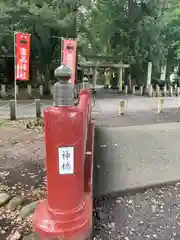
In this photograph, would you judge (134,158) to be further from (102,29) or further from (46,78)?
(102,29)

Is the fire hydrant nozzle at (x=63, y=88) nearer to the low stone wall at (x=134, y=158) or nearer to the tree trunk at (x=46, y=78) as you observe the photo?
the low stone wall at (x=134, y=158)

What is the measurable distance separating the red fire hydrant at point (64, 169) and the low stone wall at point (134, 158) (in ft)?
3.95

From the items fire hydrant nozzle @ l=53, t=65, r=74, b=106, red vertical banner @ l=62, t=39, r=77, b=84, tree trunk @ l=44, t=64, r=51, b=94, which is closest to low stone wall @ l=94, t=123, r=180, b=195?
fire hydrant nozzle @ l=53, t=65, r=74, b=106

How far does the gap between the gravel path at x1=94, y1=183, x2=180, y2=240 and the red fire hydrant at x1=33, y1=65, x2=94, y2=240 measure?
458mm

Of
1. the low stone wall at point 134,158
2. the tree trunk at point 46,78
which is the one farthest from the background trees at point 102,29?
the low stone wall at point 134,158

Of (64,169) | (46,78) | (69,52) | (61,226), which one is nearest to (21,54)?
(69,52)

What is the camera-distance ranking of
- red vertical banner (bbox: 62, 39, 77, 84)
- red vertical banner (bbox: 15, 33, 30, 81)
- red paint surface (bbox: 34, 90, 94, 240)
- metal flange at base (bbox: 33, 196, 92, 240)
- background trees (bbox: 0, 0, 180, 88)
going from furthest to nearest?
background trees (bbox: 0, 0, 180, 88) → red vertical banner (bbox: 15, 33, 30, 81) → red vertical banner (bbox: 62, 39, 77, 84) → metal flange at base (bbox: 33, 196, 92, 240) → red paint surface (bbox: 34, 90, 94, 240)

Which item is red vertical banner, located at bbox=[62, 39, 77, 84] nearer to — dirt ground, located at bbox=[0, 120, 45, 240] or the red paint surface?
dirt ground, located at bbox=[0, 120, 45, 240]

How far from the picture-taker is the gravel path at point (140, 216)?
2.60 meters

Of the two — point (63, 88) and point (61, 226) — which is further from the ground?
point (63, 88)

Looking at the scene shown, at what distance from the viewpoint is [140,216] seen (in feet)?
9.61

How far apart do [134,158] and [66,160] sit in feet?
9.69

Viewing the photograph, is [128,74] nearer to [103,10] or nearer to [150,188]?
[103,10]

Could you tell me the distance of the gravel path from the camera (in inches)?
103
